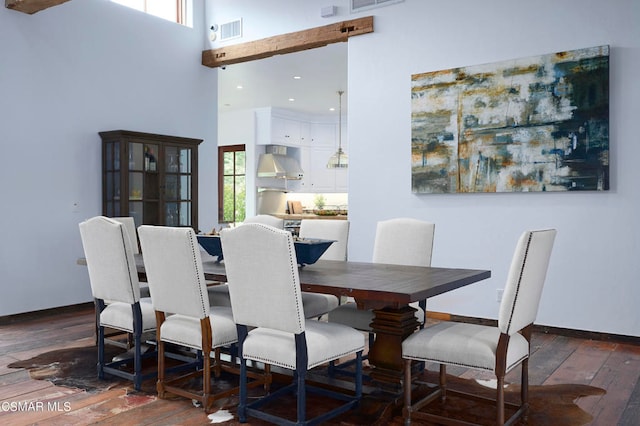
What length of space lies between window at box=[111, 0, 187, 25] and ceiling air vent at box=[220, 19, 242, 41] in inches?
20.0

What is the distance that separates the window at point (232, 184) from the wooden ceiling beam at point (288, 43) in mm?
3873

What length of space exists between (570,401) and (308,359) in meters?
1.57

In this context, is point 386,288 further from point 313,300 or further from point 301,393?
point 313,300

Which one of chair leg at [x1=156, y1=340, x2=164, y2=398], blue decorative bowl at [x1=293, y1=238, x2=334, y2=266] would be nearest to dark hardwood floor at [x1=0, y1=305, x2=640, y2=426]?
chair leg at [x1=156, y1=340, x2=164, y2=398]

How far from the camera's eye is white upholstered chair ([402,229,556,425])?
2529 millimetres

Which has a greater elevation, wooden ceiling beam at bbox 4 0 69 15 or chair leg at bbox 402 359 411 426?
wooden ceiling beam at bbox 4 0 69 15

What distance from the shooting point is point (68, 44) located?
18.6 feet

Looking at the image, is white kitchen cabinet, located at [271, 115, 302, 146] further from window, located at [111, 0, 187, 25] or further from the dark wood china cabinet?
the dark wood china cabinet

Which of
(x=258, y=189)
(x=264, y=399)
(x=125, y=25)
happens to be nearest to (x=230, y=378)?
(x=264, y=399)

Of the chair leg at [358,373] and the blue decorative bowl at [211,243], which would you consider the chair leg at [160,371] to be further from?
the chair leg at [358,373]

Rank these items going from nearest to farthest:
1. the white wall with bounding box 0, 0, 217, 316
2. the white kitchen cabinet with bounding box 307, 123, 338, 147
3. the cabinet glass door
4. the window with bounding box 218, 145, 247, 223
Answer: the white wall with bounding box 0, 0, 217, 316
the cabinet glass door
the window with bounding box 218, 145, 247, 223
the white kitchen cabinet with bounding box 307, 123, 338, 147

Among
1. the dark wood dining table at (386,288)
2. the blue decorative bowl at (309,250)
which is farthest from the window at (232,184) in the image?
the blue decorative bowl at (309,250)

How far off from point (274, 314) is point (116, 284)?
4.07ft

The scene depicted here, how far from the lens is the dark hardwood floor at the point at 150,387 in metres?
2.91
